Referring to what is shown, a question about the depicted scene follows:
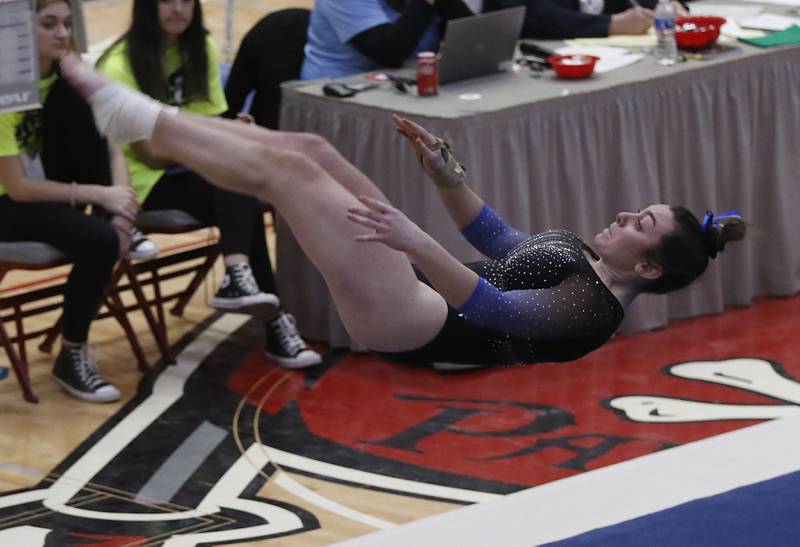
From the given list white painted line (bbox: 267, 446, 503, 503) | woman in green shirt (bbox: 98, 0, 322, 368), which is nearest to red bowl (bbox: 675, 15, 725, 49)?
woman in green shirt (bbox: 98, 0, 322, 368)

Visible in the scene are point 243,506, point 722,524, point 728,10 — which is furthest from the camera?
point 728,10

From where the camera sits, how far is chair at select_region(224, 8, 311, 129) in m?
→ 5.28

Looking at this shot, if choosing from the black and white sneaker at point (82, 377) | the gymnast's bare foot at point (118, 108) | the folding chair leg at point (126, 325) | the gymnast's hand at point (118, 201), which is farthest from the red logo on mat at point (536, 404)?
the gymnast's bare foot at point (118, 108)

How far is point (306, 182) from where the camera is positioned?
2.89 meters

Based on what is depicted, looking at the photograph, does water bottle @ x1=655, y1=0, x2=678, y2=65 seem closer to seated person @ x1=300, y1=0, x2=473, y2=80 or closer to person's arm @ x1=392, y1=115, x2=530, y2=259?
seated person @ x1=300, y1=0, x2=473, y2=80

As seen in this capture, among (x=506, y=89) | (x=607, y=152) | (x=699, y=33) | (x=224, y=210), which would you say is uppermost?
(x=699, y=33)

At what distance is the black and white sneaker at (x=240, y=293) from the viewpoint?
4570 mm

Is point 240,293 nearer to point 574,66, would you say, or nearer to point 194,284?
point 194,284

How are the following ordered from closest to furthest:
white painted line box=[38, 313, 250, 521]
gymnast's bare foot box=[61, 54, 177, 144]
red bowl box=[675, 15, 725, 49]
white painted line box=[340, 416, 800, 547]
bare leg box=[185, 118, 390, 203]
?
gymnast's bare foot box=[61, 54, 177, 144] → bare leg box=[185, 118, 390, 203] → white painted line box=[340, 416, 800, 547] → white painted line box=[38, 313, 250, 521] → red bowl box=[675, 15, 725, 49]

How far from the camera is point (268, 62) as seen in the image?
5281mm

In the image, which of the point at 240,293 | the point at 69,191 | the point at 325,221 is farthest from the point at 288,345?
the point at 325,221

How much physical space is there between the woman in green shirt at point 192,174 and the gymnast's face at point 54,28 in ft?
1.05

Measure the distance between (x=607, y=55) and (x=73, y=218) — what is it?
6.65ft

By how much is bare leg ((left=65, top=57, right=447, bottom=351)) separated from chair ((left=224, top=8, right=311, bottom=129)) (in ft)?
7.76
